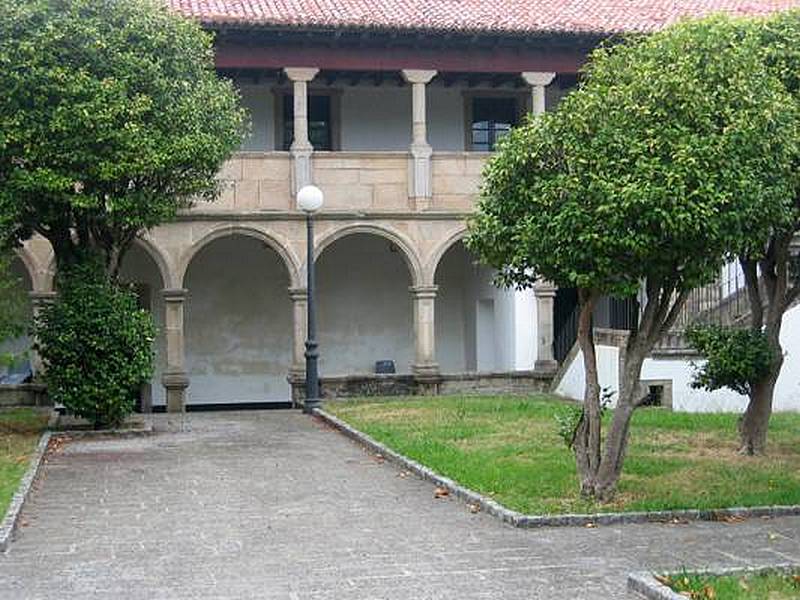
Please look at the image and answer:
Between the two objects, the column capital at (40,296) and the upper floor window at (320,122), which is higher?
the upper floor window at (320,122)

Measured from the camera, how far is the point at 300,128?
70.2 ft

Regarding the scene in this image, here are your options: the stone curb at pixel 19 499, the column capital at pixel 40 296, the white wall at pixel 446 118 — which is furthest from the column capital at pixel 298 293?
the stone curb at pixel 19 499

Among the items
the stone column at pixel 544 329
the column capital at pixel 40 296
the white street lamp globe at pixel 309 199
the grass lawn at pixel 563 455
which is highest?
the white street lamp globe at pixel 309 199

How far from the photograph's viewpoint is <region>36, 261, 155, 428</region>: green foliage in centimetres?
1565

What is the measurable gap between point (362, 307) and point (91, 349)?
9846 mm

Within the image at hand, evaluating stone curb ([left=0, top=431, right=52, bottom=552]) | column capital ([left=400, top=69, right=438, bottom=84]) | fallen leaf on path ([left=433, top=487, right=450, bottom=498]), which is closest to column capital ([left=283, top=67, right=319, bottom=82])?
column capital ([left=400, top=69, right=438, bottom=84])

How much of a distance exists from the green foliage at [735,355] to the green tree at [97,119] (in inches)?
278

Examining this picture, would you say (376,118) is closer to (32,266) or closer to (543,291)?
(543,291)

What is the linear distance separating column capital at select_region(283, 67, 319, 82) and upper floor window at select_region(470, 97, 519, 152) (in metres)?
4.18

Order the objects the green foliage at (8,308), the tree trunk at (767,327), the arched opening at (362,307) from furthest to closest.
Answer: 1. the arched opening at (362,307)
2. the green foliage at (8,308)
3. the tree trunk at (767,327)

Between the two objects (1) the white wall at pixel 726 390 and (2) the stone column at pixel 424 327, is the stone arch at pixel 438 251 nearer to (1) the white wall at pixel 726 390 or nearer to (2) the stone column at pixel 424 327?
(2) the stone column at pixel 424 327

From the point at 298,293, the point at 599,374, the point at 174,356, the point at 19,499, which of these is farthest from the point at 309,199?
the point at 19,499

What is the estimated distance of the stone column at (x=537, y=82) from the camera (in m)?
22.2

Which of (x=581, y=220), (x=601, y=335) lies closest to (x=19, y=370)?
(x=601, y=335)
